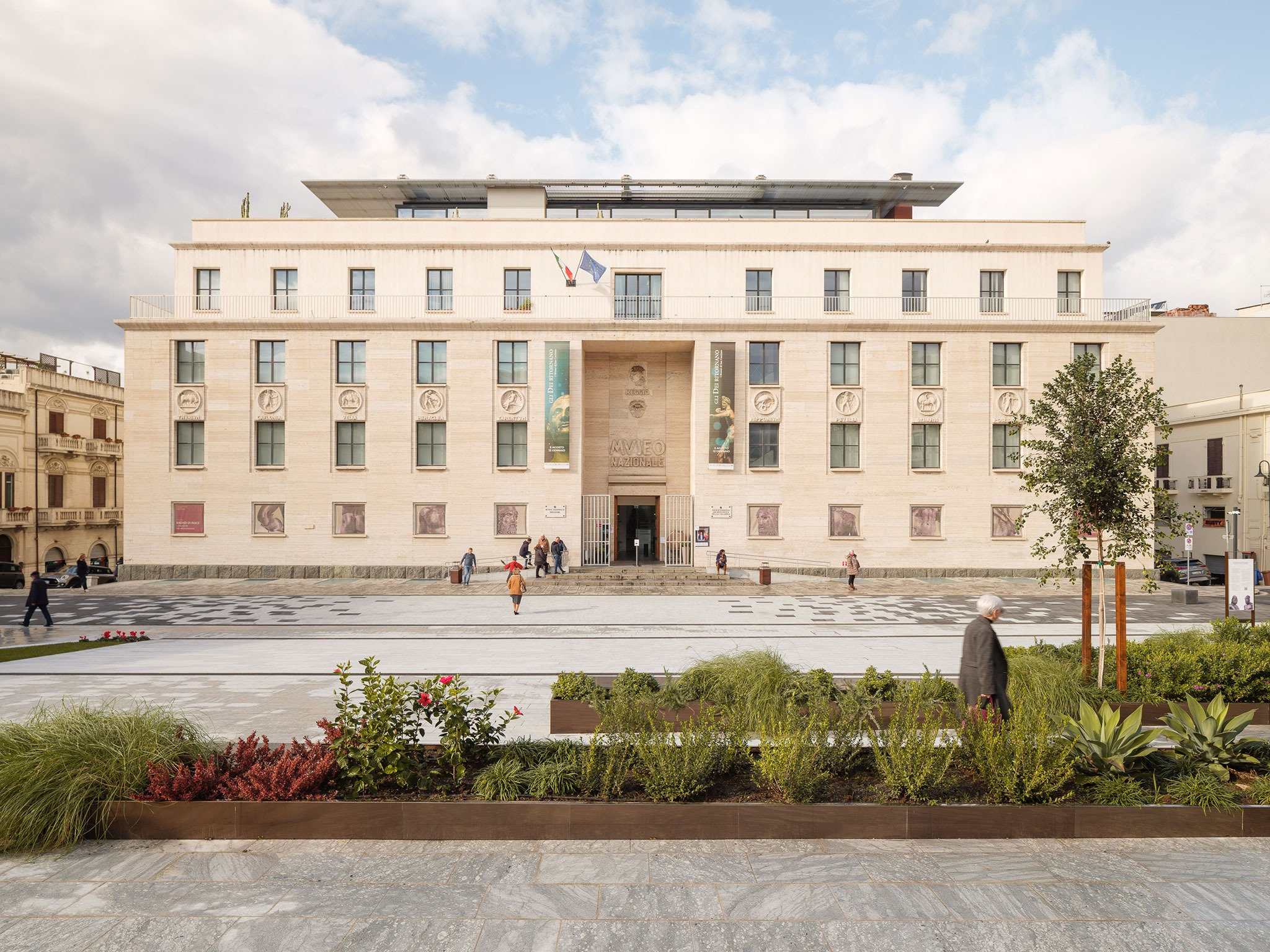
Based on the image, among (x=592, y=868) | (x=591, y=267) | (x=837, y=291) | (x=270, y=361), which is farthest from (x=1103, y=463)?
(x=270, y=361)

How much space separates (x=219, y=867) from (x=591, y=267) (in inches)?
1138

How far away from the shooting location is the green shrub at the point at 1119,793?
19.5 feet

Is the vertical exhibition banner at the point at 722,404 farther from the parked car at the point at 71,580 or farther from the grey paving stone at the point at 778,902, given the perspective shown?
the parked car at the point at 71,580

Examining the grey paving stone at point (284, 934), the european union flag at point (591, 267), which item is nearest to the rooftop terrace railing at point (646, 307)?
the european union flag at point (591, 267)

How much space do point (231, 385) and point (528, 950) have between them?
33303 millimetres

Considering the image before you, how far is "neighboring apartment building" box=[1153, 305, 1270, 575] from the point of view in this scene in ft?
118

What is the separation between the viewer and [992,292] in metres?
32.2

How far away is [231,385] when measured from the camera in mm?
31688

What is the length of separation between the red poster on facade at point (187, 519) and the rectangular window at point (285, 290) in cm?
983

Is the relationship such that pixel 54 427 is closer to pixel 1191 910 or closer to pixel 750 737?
pixel 750 737

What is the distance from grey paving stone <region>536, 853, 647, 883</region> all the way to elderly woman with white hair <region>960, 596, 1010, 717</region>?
419 cm

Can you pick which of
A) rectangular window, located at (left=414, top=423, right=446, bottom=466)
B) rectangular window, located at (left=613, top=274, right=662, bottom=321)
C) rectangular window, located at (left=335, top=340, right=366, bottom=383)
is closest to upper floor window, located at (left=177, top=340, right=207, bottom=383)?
rectangular window, located at (left=335, top=340, right=366, bottom=383)

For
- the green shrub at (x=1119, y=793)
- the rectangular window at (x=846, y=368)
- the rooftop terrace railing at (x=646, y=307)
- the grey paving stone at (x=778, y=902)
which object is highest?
the rooftop terrace railing at (x=646, y=307)

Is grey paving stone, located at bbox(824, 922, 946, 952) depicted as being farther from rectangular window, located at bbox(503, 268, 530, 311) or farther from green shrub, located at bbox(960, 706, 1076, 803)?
rectangular window, located at bbox(503, 268, 530, 311)
